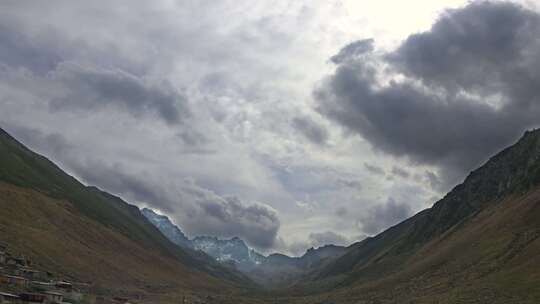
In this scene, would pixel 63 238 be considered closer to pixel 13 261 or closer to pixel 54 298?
pixel 13 261

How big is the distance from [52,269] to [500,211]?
105 meters

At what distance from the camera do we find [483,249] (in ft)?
352

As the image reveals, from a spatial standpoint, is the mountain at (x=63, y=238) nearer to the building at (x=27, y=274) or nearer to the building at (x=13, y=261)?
the building at (x=13, y=261)

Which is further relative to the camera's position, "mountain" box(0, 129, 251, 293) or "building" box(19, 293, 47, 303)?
"mountain" box(0, 129, 251, 293)

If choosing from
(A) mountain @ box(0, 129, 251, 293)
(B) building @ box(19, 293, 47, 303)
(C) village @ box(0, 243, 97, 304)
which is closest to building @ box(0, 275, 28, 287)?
(C) village @ box(0, 243, 97, 304)

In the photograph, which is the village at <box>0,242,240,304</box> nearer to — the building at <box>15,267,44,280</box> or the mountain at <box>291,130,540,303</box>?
the building at <box>15,267,44,280</box>

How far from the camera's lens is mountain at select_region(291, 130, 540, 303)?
3140 inches

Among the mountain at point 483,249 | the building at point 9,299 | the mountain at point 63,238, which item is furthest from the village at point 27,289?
the mountain at point 483,249

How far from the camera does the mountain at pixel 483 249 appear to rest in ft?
262

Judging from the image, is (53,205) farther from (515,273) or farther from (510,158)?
(510,158)

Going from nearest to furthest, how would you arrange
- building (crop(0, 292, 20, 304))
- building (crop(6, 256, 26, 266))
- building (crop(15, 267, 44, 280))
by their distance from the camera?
1. building (crop(0, 292, 20, 304))
2. building (crop(15, 267, 44, 280))
3. building (crop(6, 256, 26, 266))

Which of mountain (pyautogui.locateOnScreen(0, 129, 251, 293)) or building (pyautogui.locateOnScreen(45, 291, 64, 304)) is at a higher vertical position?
mountain (pyautogui.locateOnScreen(0, 129, 251, 293))

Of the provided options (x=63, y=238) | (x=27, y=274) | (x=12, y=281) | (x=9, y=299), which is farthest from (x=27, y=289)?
(x=63, y=238)

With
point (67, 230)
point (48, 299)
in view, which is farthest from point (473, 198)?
point (48, 299)
